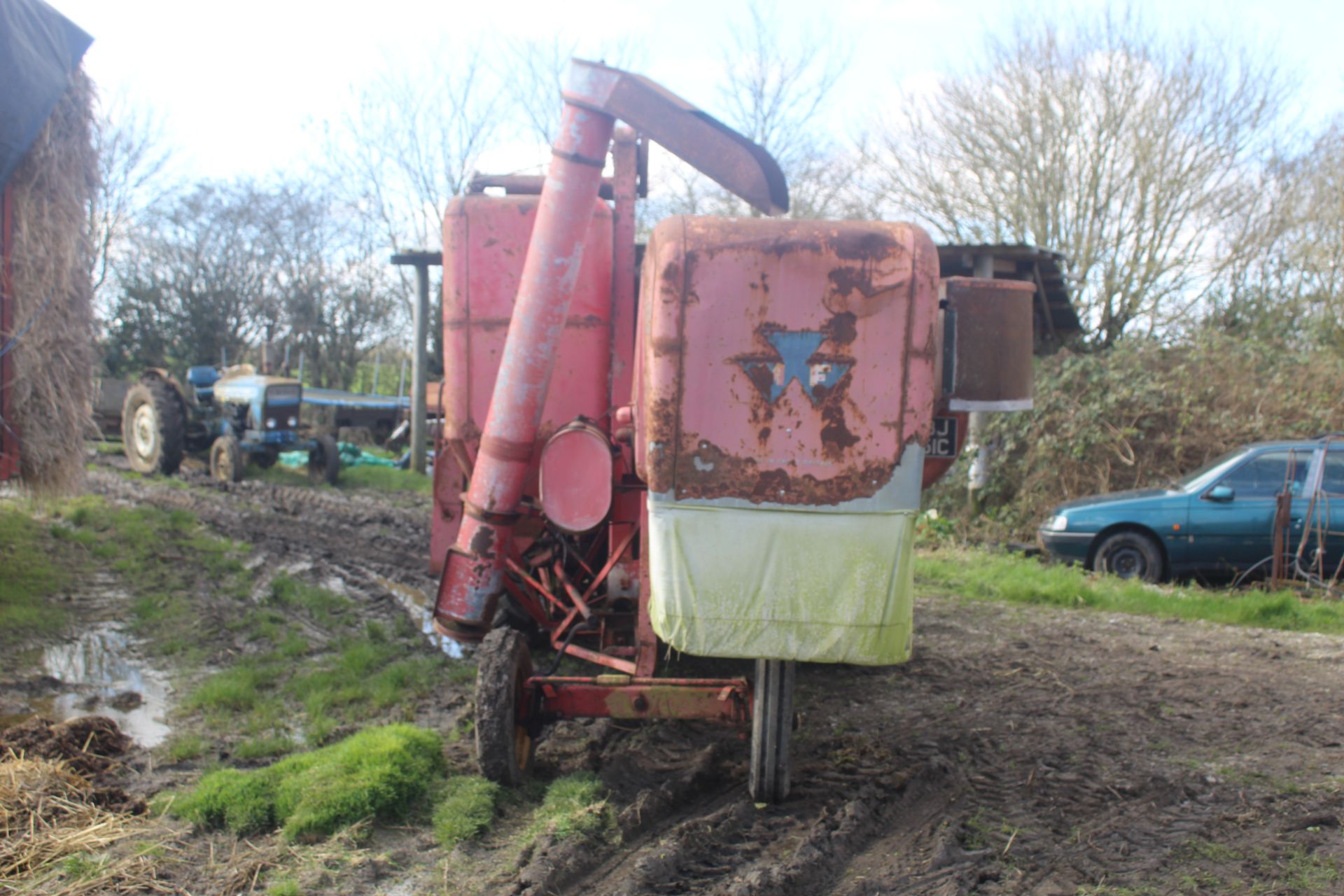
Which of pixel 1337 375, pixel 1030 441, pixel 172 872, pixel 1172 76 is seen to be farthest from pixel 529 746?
pixel 1172 76

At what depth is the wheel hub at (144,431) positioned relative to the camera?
1437 centimetres

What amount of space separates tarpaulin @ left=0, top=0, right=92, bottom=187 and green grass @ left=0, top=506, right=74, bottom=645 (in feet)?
8.78

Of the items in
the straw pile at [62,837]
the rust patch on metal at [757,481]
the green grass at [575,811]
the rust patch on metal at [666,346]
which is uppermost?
the rust patch on metal at [666,346]

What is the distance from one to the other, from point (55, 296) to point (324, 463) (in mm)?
7968

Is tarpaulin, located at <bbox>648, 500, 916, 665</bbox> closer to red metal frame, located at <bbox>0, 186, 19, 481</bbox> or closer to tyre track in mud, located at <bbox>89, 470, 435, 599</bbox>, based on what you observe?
tyre track in mud, located at <bbox>89, 470, 435, 599</bbox>

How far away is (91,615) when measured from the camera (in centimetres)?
649

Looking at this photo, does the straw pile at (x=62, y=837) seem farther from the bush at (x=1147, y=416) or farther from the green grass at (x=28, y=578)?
the bush at (x=1147, y=416)

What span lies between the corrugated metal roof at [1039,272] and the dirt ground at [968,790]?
17.1 ft

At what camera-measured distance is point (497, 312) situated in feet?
15.8

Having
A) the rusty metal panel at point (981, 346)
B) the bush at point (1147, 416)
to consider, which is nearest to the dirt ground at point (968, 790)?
the rusty metal panel at point (981, 346)

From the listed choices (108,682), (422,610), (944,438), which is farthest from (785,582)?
(422,610)

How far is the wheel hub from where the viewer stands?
566 inches

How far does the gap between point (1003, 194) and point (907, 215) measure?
1.84 meters

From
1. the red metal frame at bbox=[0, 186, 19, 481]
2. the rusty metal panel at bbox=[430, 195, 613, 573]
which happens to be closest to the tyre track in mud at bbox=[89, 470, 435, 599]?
the red metal frame at bbox=[0, 186, 19, 481]
